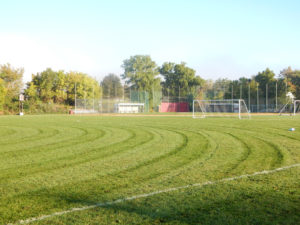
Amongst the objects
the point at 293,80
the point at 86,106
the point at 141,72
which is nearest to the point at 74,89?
the point at 86,106

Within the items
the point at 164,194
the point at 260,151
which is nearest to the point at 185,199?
the point at 164,194

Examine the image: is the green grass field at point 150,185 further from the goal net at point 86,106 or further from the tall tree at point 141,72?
the tall tree at point 141,72

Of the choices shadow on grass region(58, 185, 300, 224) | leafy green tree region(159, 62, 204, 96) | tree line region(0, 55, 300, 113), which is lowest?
shadow on grass region(58, 185, 300, 224)

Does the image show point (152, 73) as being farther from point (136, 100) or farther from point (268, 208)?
point (268, 208)

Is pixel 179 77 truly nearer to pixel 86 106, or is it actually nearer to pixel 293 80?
pixel 293 80

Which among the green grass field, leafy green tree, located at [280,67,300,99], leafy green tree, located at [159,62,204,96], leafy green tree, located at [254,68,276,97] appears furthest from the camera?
leafy green tree, located at [159,62,204,96]

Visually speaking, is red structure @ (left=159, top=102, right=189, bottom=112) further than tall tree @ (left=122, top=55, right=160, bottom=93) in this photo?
No

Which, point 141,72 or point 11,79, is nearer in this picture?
point 11,79

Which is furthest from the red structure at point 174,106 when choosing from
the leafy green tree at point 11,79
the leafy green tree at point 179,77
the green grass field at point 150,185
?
the green grass field at point 150,185

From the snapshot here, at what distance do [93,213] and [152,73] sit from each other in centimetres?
7442

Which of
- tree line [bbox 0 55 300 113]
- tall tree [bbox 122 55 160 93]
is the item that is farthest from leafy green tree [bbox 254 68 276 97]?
tall tree [bbox 122 55 160 93]

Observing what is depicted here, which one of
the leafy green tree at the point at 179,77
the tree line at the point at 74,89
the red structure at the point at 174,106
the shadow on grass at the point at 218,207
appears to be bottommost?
the shadow on grass at the point at 218,207

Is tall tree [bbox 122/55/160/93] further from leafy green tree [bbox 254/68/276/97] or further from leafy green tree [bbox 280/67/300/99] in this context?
leafy green tree [bbox 280/67/300/99]

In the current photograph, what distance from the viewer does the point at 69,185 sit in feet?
14.1
